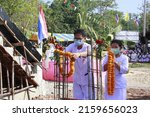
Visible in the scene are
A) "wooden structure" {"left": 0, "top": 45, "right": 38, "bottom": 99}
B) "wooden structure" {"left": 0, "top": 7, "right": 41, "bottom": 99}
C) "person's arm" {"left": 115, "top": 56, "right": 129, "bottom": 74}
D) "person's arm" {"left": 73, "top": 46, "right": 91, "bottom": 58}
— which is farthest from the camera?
"wooden structure" {"left": 0, "top": 45, "right": 38, "bottom": 99}

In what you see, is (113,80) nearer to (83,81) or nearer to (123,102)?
(83,81)

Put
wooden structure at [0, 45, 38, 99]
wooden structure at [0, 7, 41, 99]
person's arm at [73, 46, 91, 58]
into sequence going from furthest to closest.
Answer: wooden structure at [0, 45, 38, 99]
wooden structure at [0, 7, 41, 99]
person's arm at [73, 46, 91, 58]

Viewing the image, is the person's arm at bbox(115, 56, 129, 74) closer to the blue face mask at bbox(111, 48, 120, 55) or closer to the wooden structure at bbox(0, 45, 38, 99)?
the blue face mask at bbox(111, 48, 120, 55)

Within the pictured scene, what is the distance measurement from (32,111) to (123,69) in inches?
85.5

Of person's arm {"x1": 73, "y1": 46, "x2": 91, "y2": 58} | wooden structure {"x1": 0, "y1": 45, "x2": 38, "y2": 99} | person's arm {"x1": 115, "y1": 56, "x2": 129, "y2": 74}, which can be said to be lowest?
wooden structure {"x1": 0, "y1": 45, "x2": 38, "y2": 99}

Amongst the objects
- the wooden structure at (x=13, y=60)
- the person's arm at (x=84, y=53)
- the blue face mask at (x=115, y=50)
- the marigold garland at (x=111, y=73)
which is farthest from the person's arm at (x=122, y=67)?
the wooden structure at (x=13, y=60)

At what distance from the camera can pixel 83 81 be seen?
7.59 meters

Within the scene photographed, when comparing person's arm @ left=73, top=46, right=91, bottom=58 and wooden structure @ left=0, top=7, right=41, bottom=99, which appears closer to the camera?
person's arm @ left=73, top=46, right=91, bottom=58

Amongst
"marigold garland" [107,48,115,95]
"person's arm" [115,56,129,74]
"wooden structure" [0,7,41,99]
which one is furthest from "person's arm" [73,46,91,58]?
"wooden structure" [0,7,41,99]

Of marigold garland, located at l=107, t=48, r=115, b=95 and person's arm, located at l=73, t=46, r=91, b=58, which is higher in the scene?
person's arm, located at l=73, t=46, r=91, b=58

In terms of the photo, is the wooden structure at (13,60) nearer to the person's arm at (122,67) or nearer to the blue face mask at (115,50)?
the blue face mask at (115,50)

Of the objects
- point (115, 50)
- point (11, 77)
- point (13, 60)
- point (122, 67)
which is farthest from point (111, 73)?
point (11, 77)

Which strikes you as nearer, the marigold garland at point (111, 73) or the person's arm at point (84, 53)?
the marigold garland at point (111, 73)

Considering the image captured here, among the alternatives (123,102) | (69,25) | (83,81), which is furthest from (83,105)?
(69,25)
